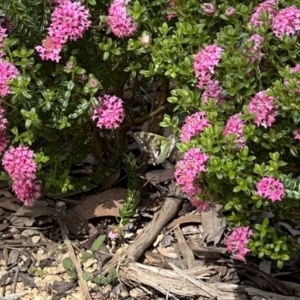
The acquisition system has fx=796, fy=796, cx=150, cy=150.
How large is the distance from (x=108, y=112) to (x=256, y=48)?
2.32 ft

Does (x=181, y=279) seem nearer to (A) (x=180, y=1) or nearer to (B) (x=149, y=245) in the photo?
(B) (x=149, y=245)

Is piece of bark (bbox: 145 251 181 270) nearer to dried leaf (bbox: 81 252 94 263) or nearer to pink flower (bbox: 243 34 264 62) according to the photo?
dried leaf (bbox: 81 252 94 263)

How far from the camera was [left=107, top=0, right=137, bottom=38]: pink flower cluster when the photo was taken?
9.73ft

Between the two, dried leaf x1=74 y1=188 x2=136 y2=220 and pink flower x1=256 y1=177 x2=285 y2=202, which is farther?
dried leaf x1=74 y1=188 x2=136 y2=220

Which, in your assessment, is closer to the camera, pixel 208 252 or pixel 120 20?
pixel 120 20

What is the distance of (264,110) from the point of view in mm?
2664

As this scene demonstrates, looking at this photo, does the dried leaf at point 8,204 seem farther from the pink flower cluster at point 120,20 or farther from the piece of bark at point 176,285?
the pink flower cluster at point 120,20

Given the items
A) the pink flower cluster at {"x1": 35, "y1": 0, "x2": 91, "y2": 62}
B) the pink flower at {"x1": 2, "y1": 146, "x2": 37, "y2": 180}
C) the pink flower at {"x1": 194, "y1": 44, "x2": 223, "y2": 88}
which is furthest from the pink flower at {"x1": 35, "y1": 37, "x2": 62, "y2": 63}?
the pink flower at {"x1": 194, "y1": 44, "x2": 223, "y2": 88}

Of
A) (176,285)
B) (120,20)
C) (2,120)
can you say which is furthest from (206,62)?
Answer: (176,285)

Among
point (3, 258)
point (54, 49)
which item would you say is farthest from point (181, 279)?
point (54, 49)

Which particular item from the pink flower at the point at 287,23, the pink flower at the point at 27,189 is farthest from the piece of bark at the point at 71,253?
the pink flower at the point at 287,23

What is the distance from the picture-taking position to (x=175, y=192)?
12.5 ft

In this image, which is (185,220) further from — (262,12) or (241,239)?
(262,12)

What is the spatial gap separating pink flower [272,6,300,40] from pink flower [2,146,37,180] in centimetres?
109
